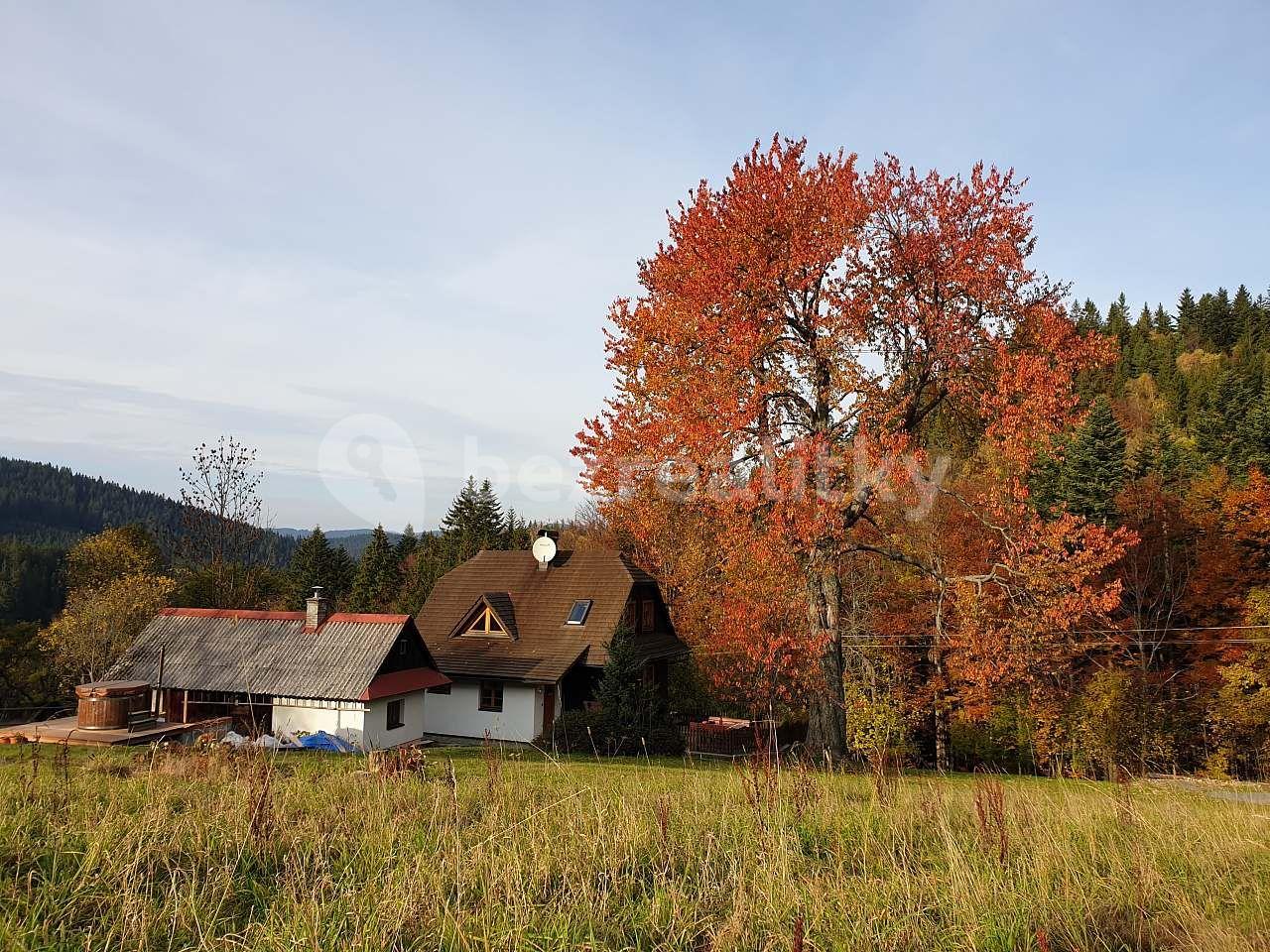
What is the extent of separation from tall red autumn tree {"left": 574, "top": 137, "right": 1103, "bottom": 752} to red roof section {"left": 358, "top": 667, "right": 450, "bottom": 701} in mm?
12555

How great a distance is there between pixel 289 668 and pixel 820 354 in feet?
67.7

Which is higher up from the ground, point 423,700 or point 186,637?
point 186,637

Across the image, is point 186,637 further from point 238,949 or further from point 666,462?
point 238,949

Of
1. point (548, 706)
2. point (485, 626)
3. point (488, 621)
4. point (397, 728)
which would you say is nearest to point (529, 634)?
point (488, 621)

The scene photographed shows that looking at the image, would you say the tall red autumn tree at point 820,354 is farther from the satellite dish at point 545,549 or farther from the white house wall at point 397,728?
the satellite dish at point 545,549

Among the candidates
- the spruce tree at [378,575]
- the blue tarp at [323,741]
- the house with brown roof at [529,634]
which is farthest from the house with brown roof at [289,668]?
the spruce tree at [378,575]

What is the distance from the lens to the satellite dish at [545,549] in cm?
3588

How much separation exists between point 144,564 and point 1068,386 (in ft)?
160

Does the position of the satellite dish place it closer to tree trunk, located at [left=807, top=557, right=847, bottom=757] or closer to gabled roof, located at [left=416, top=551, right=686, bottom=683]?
gabled roof, located at [left=416, top=551, right=686, bottom=683]

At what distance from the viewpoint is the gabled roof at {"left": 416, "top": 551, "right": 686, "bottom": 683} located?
31.2m

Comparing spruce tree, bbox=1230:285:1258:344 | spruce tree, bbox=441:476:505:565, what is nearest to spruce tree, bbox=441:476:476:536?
spruce tree, bbox=441:476:505:565

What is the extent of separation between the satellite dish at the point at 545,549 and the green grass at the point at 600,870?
28439 millimetres

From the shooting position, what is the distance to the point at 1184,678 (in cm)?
3089

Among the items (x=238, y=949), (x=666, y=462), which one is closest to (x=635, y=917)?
(x=238, y=949)
